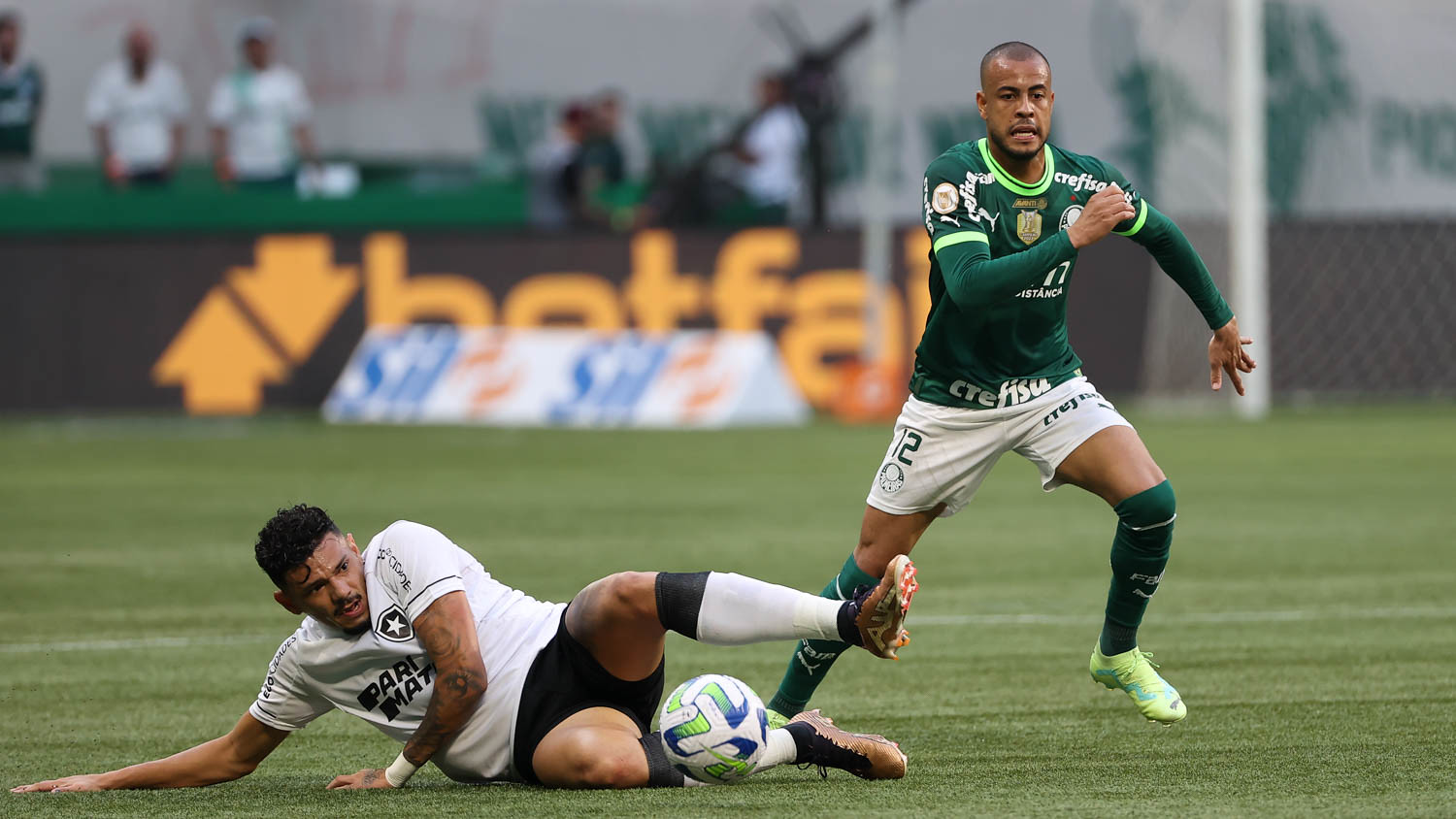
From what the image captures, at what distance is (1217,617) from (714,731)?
163 inches

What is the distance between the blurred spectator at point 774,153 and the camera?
23547 millimetres

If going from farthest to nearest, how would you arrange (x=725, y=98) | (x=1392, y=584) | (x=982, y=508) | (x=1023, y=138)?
(x=725, y=98) → (x=982, y=508) → (x=1392, y=584) → (x=1023, y=138)

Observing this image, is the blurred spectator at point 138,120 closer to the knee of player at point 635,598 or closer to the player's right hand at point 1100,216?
the knee of player at point 635,598

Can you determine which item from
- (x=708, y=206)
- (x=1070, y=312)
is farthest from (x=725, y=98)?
(x=1070, y=312)

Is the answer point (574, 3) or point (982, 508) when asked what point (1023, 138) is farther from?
point (574, 3)

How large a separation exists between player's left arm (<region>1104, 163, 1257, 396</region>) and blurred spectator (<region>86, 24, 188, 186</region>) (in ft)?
58.9

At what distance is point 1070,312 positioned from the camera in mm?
21672

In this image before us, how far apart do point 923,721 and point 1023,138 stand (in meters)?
2.01

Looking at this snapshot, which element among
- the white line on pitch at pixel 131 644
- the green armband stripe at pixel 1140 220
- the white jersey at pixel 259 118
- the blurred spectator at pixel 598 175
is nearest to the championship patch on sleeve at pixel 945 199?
the green armband stripe at pixel 1140 220

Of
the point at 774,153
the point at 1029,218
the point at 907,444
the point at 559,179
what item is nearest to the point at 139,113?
the point at 559,179

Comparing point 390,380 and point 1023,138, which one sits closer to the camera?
point 1023,138

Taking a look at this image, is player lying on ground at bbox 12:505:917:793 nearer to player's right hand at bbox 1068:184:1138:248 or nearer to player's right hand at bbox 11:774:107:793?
player's right hand at bbox 11:774:107:793

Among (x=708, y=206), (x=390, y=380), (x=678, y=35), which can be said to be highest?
(x=678, y=35)

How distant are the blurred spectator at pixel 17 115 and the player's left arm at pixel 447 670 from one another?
18447 millimetres
